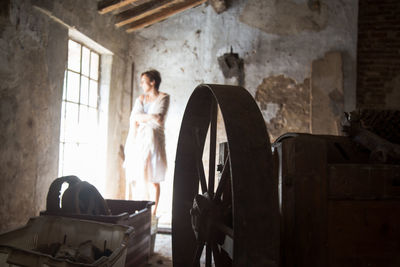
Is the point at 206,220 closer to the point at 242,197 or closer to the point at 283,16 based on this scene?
the point at 242,197

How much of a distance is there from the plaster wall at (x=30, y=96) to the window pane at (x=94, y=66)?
0.65 m

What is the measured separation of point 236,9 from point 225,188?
173 inches

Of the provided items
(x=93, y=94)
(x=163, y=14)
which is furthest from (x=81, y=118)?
(x=163, y=14)

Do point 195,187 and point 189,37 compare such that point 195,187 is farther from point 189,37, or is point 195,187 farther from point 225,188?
point 189,37

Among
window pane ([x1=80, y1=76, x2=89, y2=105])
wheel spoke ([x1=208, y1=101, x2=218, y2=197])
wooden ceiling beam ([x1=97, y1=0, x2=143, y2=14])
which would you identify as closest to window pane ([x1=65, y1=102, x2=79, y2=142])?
window pane ([x1=80, y1=76, x2=89, y2=105])

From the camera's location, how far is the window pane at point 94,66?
5.05 metres

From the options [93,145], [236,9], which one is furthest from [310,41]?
[93,145]

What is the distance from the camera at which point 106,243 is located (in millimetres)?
1998

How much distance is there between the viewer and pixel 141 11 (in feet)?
17.1

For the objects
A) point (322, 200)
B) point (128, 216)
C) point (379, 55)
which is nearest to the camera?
point (322, 200)

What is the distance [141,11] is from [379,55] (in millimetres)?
3879

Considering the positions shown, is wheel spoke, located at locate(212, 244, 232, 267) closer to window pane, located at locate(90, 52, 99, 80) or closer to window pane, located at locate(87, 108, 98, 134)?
window pane, located at locate(87, 108, 98, 134)

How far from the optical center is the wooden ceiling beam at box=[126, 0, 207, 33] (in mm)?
5477

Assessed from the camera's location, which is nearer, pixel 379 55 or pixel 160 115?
pixel 160 115
